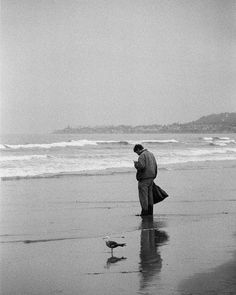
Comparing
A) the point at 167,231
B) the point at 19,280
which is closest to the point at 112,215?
the point at 167,231

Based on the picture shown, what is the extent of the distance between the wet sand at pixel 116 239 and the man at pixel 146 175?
0.33 metres

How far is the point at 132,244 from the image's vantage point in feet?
25.3

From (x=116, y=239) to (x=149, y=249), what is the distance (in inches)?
38.4

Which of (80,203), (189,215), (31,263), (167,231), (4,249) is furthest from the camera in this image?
(80,203)

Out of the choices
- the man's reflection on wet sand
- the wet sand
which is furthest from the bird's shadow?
the man's reflection on wet sand

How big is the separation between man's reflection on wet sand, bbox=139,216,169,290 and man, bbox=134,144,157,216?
0.50 m

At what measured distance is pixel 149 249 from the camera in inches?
288

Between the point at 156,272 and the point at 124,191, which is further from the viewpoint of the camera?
the point at 124,191

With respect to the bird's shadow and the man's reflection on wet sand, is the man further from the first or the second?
the bird's shadow

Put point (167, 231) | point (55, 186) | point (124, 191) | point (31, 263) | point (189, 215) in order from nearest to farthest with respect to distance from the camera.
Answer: point (31, 263)
point (167, 231)
point (189, 215)
point (124, 191)
point (55, 186)

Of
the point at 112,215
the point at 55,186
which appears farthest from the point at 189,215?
the point at 55,186

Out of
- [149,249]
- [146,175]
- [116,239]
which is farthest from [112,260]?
[146,175]

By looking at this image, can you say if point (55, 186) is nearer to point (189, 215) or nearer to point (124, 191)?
point (124, 191)

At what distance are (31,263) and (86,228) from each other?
270cm
